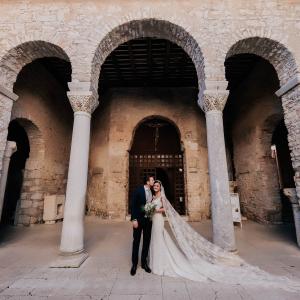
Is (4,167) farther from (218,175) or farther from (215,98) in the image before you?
(215,98)

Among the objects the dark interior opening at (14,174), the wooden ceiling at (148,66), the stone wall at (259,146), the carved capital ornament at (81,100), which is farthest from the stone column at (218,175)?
the dark interior opening at (14,174)

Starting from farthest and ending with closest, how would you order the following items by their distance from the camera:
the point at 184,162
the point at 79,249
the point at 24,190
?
the point at 184,162 < the point at 24,190 < the point at 79,249

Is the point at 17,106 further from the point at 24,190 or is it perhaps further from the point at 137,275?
the point at 137,275

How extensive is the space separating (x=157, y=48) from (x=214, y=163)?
4255 millimetres

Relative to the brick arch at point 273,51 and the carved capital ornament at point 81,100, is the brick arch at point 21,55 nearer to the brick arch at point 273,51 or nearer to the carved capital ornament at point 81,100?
the carved capital ornament at point 81,100

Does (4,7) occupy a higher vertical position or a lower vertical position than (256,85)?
higher

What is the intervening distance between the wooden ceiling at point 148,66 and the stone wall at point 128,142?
50cm

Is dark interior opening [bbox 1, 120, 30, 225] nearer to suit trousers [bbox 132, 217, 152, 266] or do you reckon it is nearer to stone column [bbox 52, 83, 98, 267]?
stone column [bbox 52, 83, 98, 267]

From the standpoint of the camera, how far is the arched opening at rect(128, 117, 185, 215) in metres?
8.83

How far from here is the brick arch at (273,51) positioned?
15.4 ft

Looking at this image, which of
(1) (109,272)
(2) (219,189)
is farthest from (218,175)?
(1) (109,272)

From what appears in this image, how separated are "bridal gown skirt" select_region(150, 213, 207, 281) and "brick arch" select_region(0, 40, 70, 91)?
4.32m

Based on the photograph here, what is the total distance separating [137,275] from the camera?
10.6 feet

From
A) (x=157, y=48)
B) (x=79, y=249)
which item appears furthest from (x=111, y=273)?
(x=157, y=48)
